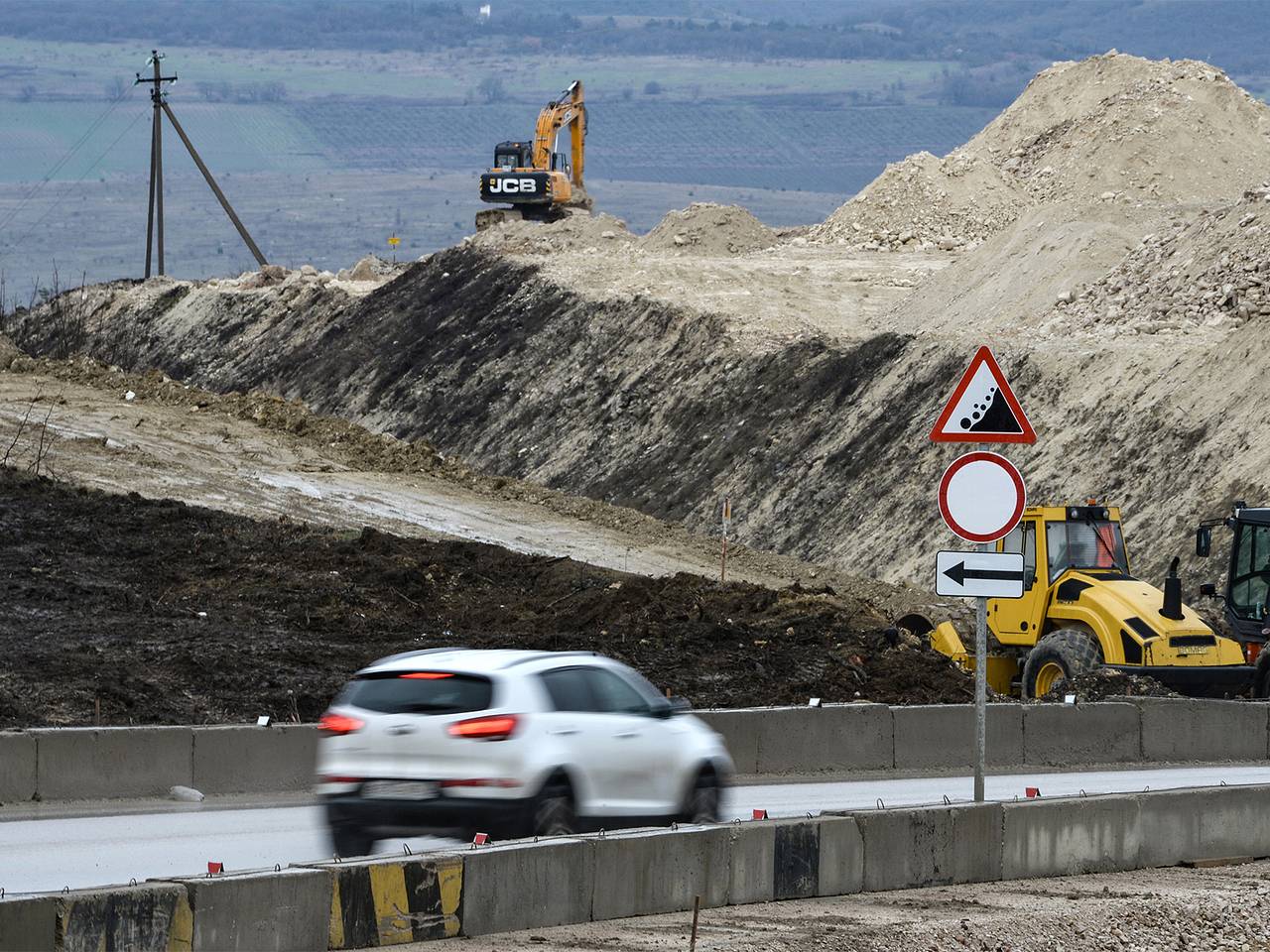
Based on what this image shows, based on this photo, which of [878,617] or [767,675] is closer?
[767,675]

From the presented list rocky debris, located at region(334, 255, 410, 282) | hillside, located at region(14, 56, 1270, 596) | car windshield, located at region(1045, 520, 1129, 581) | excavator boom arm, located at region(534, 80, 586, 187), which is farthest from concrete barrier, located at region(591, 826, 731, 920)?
excavator boom arm, located at region(534, 80, 586, 187)

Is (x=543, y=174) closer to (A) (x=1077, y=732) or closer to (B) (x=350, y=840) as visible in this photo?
(A) (x=1077, y=732)

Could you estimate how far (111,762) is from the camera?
1639 cm

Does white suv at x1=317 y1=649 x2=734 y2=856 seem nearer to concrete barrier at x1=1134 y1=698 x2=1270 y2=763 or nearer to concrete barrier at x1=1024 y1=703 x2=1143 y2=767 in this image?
concrete barrier at x1=1024 y1=703 x2=1143 y2=767

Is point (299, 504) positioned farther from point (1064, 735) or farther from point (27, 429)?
point (1064, 735)

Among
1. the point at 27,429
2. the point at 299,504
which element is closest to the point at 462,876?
the point at 299,504

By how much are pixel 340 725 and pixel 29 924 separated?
3.99 m

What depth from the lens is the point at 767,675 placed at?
933 inches

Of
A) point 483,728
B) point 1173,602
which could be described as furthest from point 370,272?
point 483,728

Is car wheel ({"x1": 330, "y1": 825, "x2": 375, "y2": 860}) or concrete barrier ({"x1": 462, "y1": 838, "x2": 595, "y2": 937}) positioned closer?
concrete barrier ({"x1": 462, "y1": 838, "x2": 595, "y2": 937})

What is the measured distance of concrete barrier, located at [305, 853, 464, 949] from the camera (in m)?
10.3

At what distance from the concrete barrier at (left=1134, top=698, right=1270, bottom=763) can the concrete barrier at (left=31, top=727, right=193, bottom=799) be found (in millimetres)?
9904

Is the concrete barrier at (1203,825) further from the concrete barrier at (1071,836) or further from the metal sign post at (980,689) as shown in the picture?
the metal sign post at (980,689)

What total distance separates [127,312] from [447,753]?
6490cm
